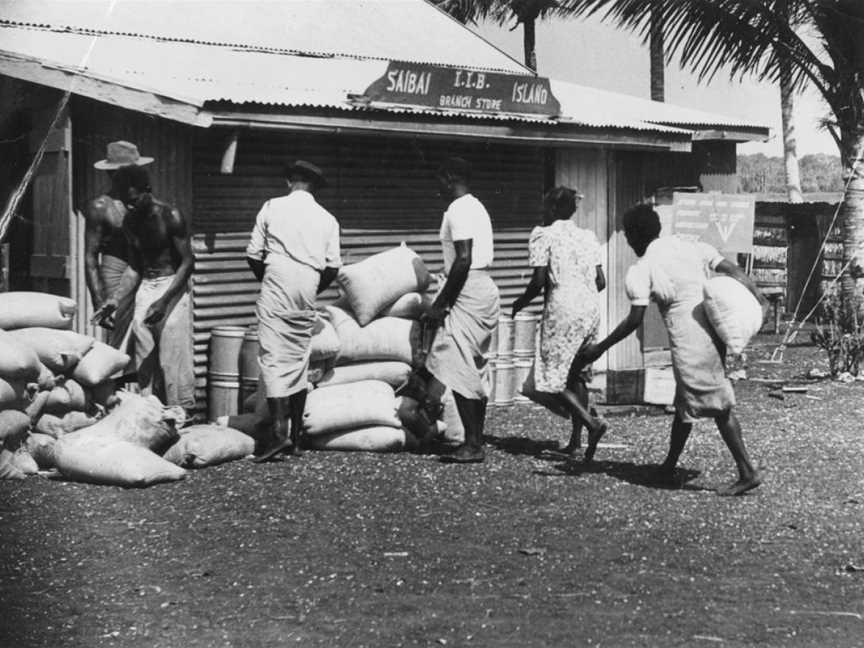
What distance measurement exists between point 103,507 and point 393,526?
1600 millimetres

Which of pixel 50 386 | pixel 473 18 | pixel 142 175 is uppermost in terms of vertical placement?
pixel 473 18

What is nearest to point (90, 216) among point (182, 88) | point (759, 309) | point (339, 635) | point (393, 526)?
point (182, 88)

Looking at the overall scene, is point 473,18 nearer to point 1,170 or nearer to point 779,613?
point 1,170

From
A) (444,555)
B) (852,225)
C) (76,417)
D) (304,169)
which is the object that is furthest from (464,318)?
(852,225)

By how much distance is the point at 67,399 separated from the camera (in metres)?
8.61

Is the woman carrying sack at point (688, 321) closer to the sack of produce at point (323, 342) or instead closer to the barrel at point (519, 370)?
the sack of produce at point (323, 342)

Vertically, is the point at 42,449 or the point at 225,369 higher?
the point at 225,369

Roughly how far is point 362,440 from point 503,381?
2719mm

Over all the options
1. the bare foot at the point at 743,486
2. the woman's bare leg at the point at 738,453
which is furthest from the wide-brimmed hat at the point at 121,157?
the bare foot at the point at 743,486

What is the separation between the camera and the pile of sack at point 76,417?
313 inches

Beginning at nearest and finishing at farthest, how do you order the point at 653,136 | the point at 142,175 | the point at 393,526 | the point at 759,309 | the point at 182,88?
the point at 393,526, the point at 759,309, the point at 142,175, the point at 182,88, the point at 653,136

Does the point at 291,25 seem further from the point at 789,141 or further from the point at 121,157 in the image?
the point at 789,141

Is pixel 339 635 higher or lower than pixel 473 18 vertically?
lower

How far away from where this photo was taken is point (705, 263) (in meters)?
8.03
